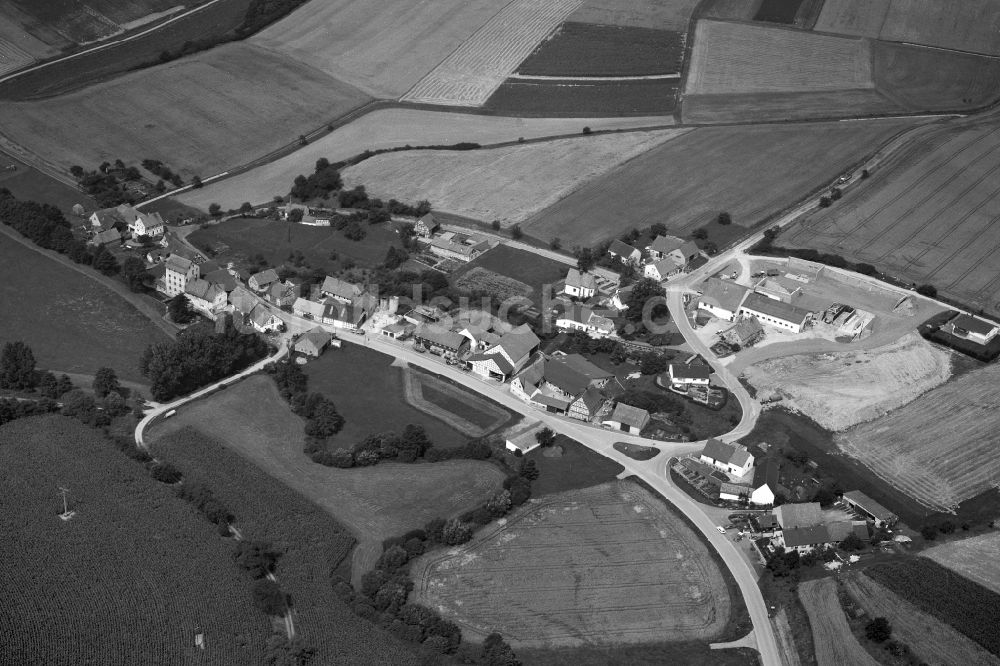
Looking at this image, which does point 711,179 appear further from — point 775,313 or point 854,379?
point 854,379

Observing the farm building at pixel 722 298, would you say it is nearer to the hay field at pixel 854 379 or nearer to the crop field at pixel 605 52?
the hay field at pixel 854 379

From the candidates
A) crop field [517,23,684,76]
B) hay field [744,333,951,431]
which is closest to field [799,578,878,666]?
hay field [744,333,951,431]

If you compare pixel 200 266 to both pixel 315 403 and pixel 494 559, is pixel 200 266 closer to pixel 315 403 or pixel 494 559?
pixel 315 403

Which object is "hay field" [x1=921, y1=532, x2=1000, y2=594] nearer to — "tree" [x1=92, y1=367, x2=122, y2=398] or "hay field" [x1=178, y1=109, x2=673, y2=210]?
"tree" [x1=92, y1=367, x2=122, y2=398]

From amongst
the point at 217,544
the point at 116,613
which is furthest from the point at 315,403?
the point at 116,613

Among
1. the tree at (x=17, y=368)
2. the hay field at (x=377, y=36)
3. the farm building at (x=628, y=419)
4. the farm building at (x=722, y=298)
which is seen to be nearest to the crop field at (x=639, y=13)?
the hay field at (x=377, y=36)

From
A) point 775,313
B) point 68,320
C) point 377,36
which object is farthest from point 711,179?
point 68,320
